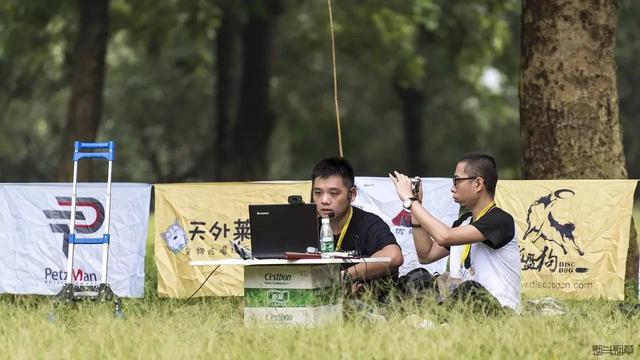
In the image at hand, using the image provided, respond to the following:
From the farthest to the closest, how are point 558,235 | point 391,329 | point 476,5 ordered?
point 476,5, point 558,235, point 391,329

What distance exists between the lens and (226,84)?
28.4 metres

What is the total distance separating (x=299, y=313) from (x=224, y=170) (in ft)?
66.2

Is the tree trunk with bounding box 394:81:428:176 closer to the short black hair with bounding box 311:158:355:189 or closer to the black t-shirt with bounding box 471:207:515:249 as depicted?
the short black hair with bounding box 311:158:355:189

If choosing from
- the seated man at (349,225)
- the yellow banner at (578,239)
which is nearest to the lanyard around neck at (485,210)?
the seated man at (349,225)

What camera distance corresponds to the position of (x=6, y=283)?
498 inches

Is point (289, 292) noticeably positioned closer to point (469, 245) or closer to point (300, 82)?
point (469, 245)

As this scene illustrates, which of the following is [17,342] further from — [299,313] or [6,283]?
[6,283]

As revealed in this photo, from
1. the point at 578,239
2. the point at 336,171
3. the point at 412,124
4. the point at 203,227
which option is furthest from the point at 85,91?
the point at 412,124

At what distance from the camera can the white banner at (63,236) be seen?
486 inches

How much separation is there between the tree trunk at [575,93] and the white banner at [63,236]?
433cm

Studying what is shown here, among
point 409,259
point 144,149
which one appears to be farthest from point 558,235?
point 144,149

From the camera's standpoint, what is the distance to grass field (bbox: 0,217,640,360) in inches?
287

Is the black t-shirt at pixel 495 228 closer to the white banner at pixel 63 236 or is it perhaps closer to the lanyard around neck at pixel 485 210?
the lanyard around neck at pixel 485 210

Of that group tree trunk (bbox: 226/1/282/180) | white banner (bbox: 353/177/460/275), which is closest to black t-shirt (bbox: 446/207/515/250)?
white banner (bbox: 353/177/460/275)
